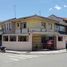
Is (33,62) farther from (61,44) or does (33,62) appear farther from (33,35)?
(61,44)

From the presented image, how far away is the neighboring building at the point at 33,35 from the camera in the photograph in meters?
35.5

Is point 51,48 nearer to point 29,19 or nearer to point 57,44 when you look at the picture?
point 57,44

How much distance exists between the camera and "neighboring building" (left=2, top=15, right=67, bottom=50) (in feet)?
116

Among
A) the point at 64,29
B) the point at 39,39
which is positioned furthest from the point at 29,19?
the point at 64,29

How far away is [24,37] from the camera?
124ft

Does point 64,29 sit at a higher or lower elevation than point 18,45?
higher

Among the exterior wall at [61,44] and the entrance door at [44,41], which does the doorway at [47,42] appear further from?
the exterior wall at [61,44]

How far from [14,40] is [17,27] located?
264 centimetres

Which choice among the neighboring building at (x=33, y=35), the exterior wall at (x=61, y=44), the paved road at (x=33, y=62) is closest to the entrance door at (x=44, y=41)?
the neighboring building at (x=33, y=35)

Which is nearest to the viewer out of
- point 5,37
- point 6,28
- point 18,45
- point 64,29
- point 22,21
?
point 18,45

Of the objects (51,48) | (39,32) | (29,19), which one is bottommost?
(51,48)

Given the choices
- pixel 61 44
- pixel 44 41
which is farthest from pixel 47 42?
pixel 61 44

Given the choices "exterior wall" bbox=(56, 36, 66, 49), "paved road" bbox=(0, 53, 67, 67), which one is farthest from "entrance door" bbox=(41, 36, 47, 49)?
"paved road" bbox=(0, 53, 67, 67)

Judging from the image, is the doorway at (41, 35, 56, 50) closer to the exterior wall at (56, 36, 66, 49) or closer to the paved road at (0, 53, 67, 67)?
the exterior wall at (56, 36, 66, 49)
